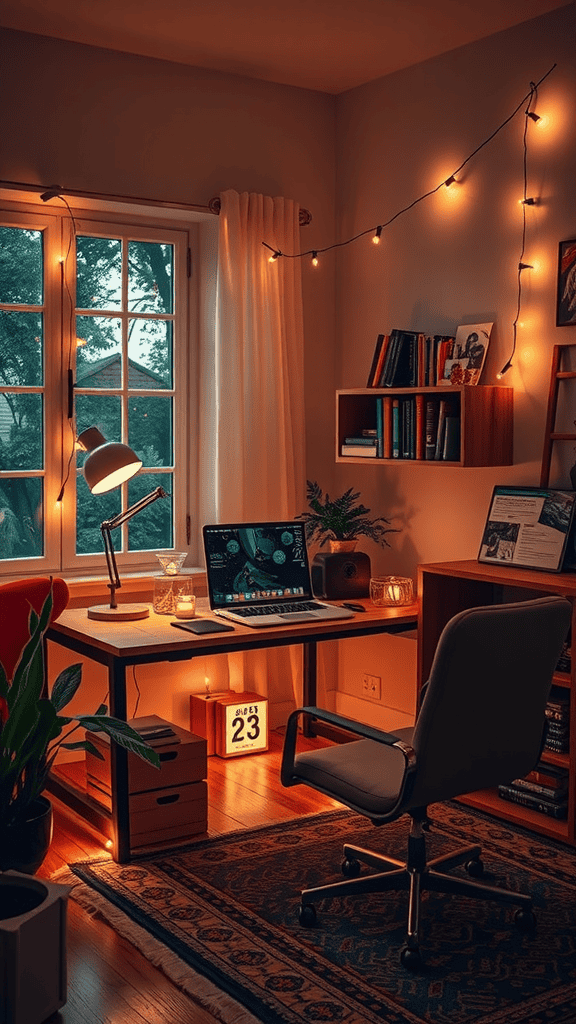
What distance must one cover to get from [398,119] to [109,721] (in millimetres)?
2914

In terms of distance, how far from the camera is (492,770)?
277 cm

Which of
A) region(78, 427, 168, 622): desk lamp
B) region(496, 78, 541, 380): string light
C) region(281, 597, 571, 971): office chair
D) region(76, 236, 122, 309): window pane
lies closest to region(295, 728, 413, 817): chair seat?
region(281, 597, 571, 971): office chair

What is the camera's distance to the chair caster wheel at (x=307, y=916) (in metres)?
2.88

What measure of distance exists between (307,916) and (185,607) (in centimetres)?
125

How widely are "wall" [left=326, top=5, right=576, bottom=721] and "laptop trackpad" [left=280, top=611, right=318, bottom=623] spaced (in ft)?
2.55

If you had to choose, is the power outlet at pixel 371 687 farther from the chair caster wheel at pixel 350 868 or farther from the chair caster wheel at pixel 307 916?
the chair caster wheel at pixel 307 916

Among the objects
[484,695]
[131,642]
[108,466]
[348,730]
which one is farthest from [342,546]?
[484,695]

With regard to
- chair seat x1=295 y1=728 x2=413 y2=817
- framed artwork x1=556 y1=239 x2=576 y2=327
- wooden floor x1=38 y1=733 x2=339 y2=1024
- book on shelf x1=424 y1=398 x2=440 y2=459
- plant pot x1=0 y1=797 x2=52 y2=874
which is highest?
framed artwork x1=556 y1=239 x2=576 y2=327

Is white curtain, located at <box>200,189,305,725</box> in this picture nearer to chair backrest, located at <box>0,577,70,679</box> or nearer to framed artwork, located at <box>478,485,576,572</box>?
framed artwork, located at <box>478,485,576,572</box>

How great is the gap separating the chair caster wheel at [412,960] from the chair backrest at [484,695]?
360 millimetres

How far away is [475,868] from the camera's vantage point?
318 cm

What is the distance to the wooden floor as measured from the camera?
2.50 meters

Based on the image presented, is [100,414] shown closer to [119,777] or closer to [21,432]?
[21,432]

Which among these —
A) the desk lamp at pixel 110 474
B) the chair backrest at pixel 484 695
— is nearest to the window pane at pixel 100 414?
the desk lamp at pixel 110 474
